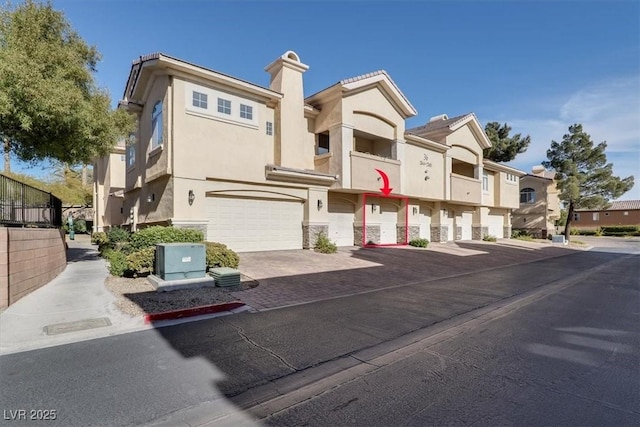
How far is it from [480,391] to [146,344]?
4.78 meters

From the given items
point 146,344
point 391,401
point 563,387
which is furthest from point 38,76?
point 563,387

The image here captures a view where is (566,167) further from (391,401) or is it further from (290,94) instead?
(391,401)

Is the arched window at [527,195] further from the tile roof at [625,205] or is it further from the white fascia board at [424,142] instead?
the tile roof at [625,205]

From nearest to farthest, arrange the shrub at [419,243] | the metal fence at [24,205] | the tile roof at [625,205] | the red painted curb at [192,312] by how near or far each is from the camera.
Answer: the red painted curb at [192,312]
the metal fence at [24,205]
the shrub at [419,243]
the tile roof at [625,205]

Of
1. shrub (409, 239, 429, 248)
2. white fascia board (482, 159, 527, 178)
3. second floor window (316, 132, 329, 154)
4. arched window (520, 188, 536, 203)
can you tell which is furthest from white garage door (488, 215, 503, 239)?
second floor window (316, 132, 329, 154)

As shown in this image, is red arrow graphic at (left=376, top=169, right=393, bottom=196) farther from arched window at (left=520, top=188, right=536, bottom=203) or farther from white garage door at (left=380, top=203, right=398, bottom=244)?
arched window at (left=520, top=188, right=536, bottom=203)

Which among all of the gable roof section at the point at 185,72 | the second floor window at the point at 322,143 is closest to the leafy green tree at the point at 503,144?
the second floor window at the point at 322,143

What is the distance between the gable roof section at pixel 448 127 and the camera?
25.0 m

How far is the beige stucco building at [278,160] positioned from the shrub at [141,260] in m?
3.22

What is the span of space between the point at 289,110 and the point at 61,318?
42.7 feet

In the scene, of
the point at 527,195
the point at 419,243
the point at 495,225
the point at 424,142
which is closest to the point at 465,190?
the point at 424,142

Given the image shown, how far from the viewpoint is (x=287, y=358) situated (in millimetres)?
4883

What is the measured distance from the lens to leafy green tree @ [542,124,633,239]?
35531mm

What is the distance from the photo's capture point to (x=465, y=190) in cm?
2645
